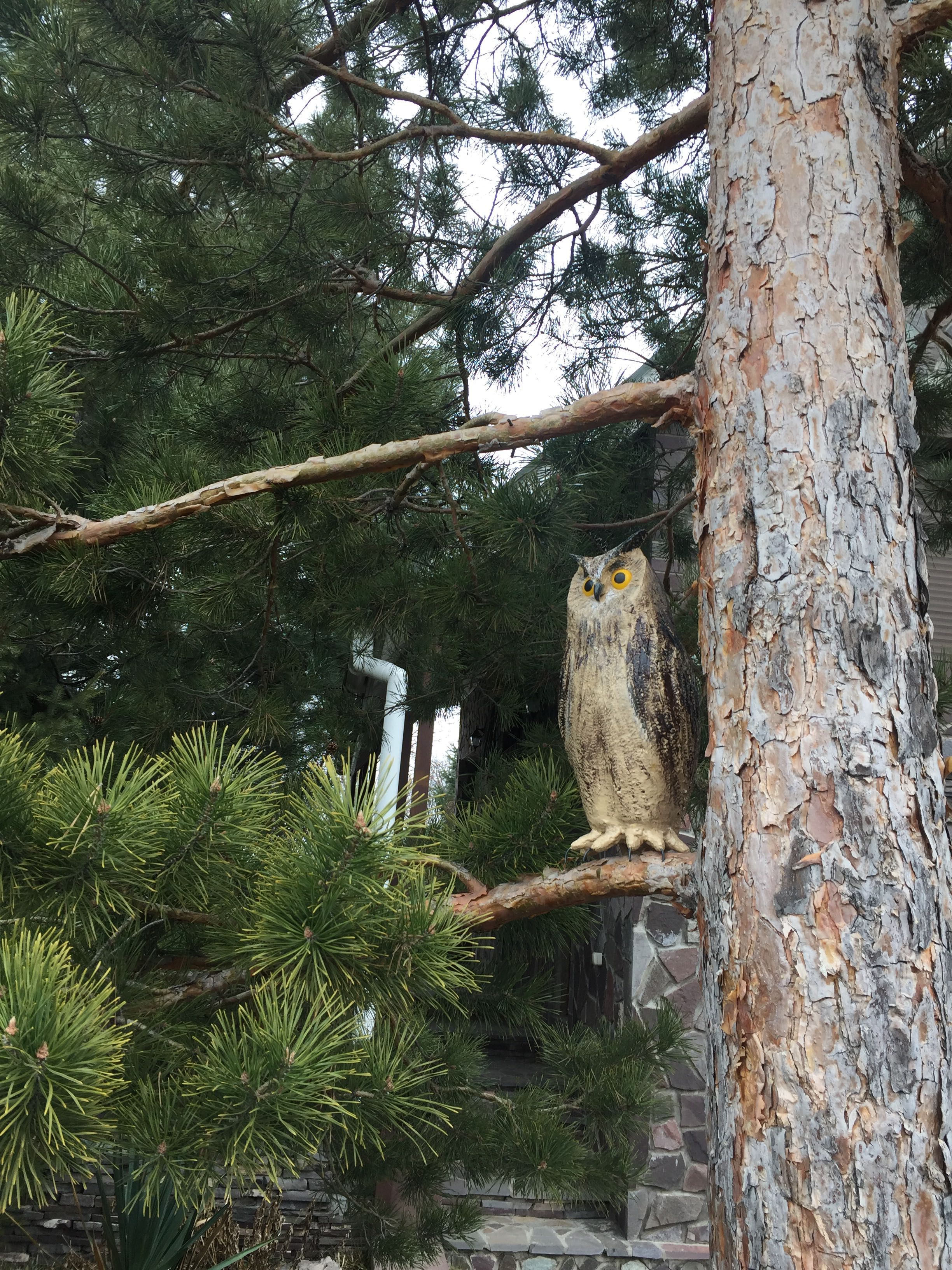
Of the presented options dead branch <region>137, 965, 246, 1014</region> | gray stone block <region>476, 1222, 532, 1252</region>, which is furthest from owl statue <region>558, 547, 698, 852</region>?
gray stone block <region>476, 1222, 532, 1252</region>

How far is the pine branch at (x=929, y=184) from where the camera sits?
6.26ft

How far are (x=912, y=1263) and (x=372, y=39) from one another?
2.94m

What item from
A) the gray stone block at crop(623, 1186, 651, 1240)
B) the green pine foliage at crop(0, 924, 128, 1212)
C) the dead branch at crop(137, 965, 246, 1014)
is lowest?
the gray stone block at crop(623, 1186, 651, 1240)

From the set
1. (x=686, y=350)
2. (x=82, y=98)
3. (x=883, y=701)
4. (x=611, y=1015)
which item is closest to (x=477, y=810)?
(x=883, y=701)

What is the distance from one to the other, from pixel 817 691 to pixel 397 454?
0.80 metres

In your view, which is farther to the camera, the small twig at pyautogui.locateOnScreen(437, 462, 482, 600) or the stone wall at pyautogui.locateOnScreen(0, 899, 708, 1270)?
the stone wall at pyautogui.locateOnScreen(0, 899, 708, 1270)

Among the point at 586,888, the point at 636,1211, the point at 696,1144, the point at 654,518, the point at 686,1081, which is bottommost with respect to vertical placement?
the point at 636,1211

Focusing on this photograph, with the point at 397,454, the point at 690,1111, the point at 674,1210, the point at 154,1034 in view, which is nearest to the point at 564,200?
the point at 397,454

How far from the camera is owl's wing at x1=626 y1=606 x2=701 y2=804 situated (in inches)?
70.4

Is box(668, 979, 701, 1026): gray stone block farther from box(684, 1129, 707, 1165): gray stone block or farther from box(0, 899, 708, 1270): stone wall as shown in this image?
box(684, 1129, 707, 1165): gray stone block

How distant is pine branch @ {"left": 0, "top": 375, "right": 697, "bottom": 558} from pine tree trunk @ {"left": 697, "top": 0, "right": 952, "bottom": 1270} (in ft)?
0.39

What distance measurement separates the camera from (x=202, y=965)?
1.47m

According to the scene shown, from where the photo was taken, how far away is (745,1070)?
48.0 inches

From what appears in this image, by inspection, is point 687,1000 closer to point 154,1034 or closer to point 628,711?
point 628,711
